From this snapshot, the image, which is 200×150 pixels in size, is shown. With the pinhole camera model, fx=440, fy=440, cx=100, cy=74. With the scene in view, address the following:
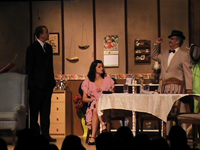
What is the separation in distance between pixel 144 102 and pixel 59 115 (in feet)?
7.92

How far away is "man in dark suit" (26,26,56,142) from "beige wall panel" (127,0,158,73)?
7.78 feet

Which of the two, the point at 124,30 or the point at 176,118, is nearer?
the point at 176,118

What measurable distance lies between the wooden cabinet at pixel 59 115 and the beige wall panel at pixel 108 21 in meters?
1.14

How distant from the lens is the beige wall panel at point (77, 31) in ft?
27.5

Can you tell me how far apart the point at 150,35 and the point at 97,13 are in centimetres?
109

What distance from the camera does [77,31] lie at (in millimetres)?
8406

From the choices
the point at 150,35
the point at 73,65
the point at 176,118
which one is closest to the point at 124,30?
the point at 150,35

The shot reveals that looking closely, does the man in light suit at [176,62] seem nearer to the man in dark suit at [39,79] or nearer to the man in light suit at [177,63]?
the man in light suit at [177,63]

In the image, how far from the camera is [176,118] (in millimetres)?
5941

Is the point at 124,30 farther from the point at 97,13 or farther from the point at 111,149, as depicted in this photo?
the point at 111,149

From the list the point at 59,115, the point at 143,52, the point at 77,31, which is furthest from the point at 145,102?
the point at 77,31

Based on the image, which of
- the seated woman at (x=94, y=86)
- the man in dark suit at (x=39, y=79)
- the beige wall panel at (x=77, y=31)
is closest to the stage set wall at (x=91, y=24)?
the beige wall panel at (x=77, y=31)

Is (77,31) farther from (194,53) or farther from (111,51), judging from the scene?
(194,53)

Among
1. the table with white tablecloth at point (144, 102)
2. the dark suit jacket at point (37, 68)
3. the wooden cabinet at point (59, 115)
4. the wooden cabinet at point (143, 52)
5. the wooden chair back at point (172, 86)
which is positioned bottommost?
the wooden cabinet at point (59, 115)
